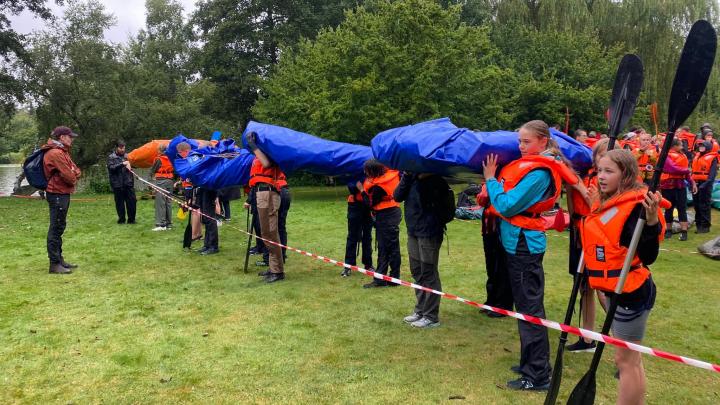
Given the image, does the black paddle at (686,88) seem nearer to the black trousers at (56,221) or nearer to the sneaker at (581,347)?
the sneaker at (581,347)

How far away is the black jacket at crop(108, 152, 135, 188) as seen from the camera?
488 inches

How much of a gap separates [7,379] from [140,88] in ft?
91.1

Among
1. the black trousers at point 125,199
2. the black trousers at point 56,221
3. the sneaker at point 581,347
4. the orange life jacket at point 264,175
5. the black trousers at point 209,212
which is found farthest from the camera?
the black trousers at point 125,199

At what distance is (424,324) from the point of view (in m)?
5.36

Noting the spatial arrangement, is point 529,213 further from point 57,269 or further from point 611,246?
point 57,269

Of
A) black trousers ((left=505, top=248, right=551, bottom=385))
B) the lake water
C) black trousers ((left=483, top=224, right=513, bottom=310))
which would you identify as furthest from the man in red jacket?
the lake water

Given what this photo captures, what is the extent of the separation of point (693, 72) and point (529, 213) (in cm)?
139

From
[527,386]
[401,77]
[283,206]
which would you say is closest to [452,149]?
[527,386]

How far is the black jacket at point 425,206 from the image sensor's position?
5.13m

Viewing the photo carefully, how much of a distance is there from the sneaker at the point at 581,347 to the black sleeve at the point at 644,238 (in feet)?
6.33

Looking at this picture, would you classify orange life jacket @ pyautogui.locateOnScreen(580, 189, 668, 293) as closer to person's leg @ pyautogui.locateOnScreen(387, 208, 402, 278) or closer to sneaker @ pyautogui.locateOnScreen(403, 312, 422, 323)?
sneaker @ pyautogui.locateOnScreen(403, 312, 422, 323)

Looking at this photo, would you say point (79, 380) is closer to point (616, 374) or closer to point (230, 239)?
point (616, 374)

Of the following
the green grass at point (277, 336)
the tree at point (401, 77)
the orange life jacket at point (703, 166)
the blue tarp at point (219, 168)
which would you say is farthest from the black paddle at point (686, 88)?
the tree at point (401, 77)

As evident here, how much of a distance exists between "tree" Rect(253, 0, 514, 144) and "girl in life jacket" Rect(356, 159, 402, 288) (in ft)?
35.2
